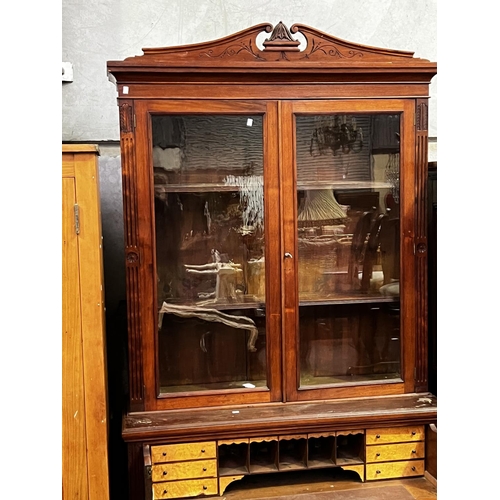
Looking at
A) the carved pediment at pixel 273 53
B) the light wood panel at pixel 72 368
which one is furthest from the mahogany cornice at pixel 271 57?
the light wood panel at pixel 72 368

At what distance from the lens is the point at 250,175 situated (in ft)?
5.83

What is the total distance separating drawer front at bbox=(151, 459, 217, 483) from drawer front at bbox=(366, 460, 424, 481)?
46cm

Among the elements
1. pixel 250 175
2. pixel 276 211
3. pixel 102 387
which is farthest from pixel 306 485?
pixel 250 175

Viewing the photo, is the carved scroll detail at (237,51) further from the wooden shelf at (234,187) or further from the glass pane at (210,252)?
the wooden shelf at (234,187)

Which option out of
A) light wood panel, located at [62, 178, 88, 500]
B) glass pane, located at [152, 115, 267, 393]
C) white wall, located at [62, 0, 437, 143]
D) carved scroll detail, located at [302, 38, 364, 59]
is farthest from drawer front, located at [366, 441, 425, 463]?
white wall, located at [62, 0, 437, 143]

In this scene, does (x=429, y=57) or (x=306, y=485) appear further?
(x=429, y=57)

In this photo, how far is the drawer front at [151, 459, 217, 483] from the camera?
5.39 feet

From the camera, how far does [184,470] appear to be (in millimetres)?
1655

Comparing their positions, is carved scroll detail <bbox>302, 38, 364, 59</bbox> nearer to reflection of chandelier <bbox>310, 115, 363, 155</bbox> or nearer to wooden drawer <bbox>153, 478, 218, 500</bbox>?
reflection of chandelier <bbox>310, 115, 363, 155</bbox>

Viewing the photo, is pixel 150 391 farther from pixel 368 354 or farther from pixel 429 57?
pixel 429 57

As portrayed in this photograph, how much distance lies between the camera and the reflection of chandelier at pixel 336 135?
5.88ft

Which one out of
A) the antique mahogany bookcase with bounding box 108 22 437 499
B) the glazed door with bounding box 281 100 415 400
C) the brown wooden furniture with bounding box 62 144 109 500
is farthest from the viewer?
the glazed door with bounding box 281 100 415 400
